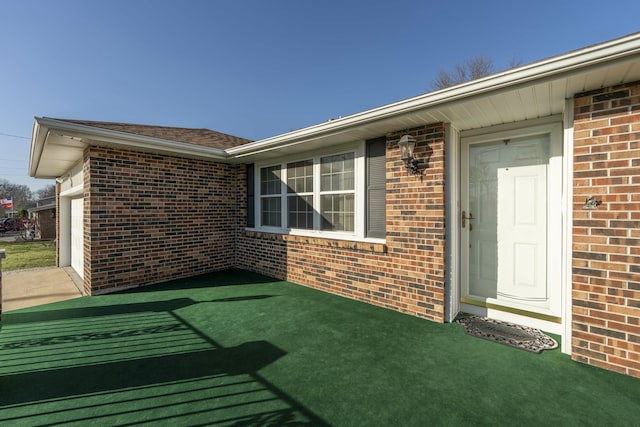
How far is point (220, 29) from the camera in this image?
7.59 meters

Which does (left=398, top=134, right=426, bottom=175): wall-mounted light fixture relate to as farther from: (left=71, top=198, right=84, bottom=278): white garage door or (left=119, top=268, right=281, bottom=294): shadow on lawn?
(left=71, top=198, right=84, bottom=278): white garage door

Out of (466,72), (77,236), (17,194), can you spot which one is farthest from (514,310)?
(17,194)

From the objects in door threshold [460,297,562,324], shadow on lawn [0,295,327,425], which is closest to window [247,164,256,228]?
shadow on lawn [0,295,327,425]

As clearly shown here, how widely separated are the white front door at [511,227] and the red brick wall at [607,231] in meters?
0.73

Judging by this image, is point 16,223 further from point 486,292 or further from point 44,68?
point 486,292

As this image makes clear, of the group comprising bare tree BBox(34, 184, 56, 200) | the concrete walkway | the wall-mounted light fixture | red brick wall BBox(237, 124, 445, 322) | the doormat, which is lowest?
the concrete walkway

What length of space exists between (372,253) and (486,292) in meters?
1.64

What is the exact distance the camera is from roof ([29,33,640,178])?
2223mm

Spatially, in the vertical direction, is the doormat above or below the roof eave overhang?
below

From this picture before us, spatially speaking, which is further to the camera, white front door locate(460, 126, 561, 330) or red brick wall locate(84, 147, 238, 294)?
red brick wall locate(84, 147, 238, 294)

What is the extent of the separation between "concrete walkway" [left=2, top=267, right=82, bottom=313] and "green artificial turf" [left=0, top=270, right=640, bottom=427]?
80cm

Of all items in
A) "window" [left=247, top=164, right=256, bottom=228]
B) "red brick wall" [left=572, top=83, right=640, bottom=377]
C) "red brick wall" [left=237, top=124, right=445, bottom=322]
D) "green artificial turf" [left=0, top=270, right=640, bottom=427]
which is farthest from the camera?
"window" [left=247, top=164, right=256, bottom=228]

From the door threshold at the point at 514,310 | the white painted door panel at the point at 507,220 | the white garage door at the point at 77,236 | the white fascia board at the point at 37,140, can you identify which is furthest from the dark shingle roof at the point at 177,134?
the door threshold at the point at 514,310

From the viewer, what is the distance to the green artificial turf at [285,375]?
1.96m
